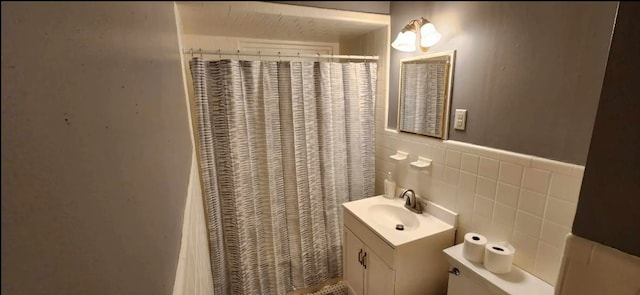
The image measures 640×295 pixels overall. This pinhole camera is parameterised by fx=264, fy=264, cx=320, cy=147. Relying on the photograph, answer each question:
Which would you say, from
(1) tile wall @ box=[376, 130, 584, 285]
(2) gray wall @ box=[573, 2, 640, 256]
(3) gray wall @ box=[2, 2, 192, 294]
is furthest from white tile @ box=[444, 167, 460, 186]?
(3) gray wall @ box=[2, 2, 192, 294]

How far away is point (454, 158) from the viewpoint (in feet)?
4.25

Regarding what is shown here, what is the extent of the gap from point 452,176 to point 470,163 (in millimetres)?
140

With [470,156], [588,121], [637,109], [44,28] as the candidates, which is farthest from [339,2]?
[470,156]

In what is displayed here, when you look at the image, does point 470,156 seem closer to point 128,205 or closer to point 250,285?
point 128,205

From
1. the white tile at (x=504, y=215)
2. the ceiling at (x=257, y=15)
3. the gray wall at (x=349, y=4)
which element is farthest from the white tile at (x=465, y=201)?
the gray wall at (x=349, y=4)

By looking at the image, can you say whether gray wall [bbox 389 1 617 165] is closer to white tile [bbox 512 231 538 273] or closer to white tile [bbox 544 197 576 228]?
white tile [bbox 544 197 576 228]

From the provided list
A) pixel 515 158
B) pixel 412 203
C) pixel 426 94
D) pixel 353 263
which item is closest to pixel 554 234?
pixel 515 158

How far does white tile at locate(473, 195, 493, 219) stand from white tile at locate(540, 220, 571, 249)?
0.20 metres

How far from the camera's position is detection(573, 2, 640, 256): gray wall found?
1.42 ft

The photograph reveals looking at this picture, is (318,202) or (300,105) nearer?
(300,105)

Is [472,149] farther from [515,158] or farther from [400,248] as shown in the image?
[400,248]

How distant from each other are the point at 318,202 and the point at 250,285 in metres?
0.68

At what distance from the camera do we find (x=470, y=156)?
1.21m

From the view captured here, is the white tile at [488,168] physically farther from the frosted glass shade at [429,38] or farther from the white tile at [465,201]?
the frosted glass shade at [429,38]
